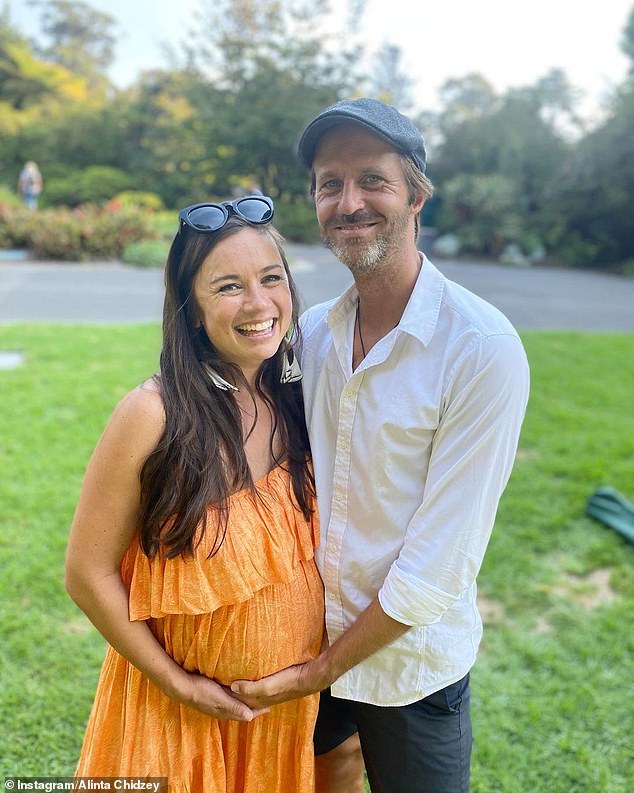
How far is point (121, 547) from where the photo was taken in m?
1.65

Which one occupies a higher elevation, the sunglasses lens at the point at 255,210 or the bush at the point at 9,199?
the bush at the point at 9,199

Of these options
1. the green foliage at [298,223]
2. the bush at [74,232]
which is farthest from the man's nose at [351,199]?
the green foliage at [298,223]

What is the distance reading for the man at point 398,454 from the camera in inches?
60.2

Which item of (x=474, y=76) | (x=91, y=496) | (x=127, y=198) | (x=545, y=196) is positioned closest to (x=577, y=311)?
(x=545, y=196)

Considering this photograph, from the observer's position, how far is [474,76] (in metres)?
38.1

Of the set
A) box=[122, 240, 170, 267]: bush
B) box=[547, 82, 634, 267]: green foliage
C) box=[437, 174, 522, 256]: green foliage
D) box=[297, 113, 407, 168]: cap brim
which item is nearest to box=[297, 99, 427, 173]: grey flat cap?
box=[297, 113, 407, 168]: cap brim

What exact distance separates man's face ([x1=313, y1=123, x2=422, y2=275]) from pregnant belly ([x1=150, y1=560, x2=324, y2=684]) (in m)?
0.87

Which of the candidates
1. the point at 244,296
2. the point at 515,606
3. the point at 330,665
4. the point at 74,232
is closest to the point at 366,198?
the point at 244,296

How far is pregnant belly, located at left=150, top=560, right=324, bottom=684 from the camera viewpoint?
1678mm

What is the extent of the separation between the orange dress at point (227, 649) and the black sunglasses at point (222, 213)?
66 cm

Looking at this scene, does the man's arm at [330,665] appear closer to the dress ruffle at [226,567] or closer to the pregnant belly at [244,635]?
the pregnant belly at [244,635]

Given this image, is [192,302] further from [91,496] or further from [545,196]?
[545,196]

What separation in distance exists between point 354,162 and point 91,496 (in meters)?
1.07

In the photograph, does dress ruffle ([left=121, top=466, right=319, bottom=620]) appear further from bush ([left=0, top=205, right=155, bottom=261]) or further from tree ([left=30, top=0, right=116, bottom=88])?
tree ([left=30, top=0, right=116, bottom=88])
